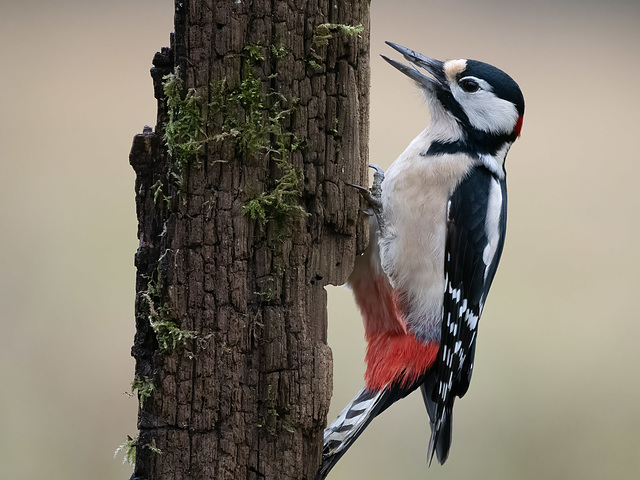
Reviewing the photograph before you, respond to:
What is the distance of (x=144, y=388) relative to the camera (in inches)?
73.5

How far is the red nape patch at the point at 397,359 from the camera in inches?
90.9

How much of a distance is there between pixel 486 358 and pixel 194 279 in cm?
319

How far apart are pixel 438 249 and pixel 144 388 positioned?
110cm

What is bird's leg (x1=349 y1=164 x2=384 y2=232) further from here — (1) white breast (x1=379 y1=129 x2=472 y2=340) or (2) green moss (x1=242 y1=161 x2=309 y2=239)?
(2) green moss (x1=242 y1=161 x2=309 y2=239)

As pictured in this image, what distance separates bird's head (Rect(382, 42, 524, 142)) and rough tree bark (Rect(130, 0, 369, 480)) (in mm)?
666

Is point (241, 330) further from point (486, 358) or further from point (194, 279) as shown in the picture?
point (486, 358)

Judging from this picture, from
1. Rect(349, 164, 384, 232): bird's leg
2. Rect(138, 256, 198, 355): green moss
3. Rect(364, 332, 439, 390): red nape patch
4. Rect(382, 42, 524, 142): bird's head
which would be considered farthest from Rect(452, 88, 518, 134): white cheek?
Rect(138, 256, 198, 355): green moss

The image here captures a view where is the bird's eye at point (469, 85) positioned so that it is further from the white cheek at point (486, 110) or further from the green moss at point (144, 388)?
the green moss at point (144, 388)

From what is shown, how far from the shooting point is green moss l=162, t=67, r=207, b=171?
1820mm

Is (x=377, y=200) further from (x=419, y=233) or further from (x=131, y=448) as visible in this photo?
(x=131, y=448)

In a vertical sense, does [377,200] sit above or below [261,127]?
below

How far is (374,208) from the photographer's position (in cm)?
228

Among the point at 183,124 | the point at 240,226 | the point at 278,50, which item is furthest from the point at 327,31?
the point at 240,226
